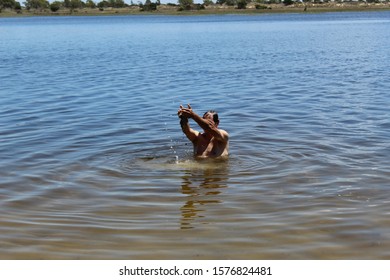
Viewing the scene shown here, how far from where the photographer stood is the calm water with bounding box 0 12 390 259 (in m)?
6.17

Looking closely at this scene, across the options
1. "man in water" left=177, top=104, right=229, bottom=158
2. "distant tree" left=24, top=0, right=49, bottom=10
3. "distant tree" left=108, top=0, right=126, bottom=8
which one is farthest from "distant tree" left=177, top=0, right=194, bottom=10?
"man in water" left=177, top=104, right=229, bottom=158

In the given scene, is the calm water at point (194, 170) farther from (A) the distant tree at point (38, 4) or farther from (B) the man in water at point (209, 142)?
(A) the distant tree at point (38, 4)

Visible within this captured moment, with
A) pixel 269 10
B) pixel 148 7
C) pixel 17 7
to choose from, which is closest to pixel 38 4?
pixel 17 7

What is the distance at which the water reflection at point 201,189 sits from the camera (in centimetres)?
701

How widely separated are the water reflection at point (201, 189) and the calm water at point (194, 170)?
26 millimetres

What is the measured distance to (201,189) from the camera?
8211 mm

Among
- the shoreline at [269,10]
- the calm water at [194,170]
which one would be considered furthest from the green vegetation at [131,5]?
the calm water at [194,170]

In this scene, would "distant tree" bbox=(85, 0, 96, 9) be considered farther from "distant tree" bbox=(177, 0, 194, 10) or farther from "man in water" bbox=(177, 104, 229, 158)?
"man in water" bbox=(177, 104, 229, 158)

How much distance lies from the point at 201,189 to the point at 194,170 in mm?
1022

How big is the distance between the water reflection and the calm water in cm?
3

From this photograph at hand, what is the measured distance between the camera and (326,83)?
1980 centimetres

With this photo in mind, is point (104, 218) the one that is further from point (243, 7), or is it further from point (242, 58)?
point (243, 7)

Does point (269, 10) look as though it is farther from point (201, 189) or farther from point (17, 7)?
point (201, 189)
